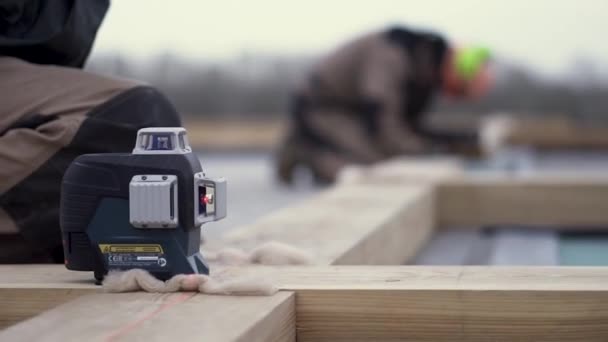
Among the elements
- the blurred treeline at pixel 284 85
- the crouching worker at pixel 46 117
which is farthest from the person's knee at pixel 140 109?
the blurred treeline at pixel 284 85

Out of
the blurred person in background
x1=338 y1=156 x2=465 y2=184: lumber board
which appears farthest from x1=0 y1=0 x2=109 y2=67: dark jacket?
the blurred person in background

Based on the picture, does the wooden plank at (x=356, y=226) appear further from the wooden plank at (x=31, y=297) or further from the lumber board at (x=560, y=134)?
the lumber board at (x=560, y=134)

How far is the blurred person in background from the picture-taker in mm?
6457

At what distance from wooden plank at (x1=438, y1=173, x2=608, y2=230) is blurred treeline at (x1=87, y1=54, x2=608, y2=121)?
712 cm

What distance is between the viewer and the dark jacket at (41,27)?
2074 mm

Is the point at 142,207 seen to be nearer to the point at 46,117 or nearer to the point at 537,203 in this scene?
the point at 46,117

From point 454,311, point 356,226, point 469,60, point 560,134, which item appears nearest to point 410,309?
point 454,311

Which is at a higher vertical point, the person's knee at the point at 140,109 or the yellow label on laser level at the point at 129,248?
the person's knee at the point at 140,109

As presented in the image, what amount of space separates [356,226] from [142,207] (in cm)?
110

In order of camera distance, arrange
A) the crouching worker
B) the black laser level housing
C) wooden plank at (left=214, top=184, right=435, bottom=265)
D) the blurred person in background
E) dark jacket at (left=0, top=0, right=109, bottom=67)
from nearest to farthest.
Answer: the black laser level housing → the crouching worker → dark jacket at (left=0, top=0, right=109, bottom=67) → wooden plank at (left=214, top=184, right=435, bottom=265) → the blurred person in background

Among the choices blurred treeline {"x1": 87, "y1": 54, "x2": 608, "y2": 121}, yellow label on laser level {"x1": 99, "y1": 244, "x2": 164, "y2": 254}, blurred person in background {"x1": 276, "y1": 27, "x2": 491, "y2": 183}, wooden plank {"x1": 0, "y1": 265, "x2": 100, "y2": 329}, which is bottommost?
blurred treeline {"x1": 87, "y1": 54, "x2": 608, "y2": 121}

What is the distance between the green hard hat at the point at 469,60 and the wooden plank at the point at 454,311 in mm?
5700

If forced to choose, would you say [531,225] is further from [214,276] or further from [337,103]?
[337,103]

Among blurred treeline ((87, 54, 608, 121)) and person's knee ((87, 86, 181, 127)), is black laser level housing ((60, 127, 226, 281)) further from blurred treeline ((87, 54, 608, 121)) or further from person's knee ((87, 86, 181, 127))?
blurred treeline ((87, 54, 608, 121))
